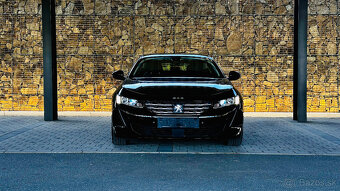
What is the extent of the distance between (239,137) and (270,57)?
20.8 ft

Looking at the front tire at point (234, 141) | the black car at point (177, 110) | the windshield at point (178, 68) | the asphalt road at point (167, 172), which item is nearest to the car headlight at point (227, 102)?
the black car at point (177, 110)

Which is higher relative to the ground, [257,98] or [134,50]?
[134,50]

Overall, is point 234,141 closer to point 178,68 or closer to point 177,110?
point 177,110

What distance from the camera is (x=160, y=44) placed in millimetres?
13344

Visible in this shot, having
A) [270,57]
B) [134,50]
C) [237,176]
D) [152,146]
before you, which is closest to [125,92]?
[152,146]

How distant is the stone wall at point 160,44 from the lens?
1321 cm

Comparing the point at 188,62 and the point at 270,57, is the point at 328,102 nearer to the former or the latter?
the point at 270,57

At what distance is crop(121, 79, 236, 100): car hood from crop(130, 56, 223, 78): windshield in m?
0.68

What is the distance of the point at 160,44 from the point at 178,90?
6.49 metres

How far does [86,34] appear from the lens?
43.8 feet

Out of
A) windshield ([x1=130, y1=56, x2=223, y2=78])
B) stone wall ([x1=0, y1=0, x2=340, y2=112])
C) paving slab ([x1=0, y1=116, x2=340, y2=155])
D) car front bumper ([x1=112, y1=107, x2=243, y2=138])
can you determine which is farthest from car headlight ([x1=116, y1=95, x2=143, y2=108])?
stone wall ([x1=0, y1=0, x2=340, y2=112])

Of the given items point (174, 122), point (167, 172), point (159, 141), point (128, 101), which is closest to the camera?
point (167, 172)

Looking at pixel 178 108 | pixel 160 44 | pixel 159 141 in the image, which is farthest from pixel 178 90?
pixel 160 44

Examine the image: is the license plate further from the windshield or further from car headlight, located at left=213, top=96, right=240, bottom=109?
the windshield
